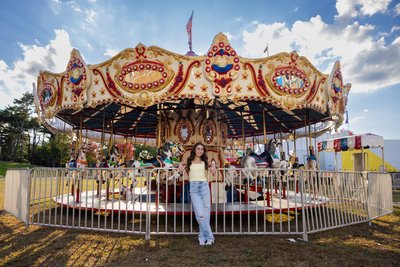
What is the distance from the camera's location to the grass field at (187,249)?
142 inches

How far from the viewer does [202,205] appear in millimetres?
4262

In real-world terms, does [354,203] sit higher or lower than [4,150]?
lower

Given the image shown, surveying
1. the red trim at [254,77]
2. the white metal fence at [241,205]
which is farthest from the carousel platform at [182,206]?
the red trim at [254,77]

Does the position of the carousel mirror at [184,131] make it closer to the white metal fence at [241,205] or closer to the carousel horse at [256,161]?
the white metal fence at [241,205]

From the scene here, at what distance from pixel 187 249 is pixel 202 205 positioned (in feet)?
2.29

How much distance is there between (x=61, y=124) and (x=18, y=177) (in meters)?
5.19

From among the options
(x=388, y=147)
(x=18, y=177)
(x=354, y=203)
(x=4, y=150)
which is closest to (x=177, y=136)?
(x=18, y=177)

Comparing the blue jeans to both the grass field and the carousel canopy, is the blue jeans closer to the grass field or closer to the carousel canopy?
the grass field

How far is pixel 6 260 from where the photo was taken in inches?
143

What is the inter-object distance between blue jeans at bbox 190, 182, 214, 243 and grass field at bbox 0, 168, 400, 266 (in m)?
0.21

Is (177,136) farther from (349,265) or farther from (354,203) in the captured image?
(349,265)

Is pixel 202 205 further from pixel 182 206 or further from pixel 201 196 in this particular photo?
pixel 182 206

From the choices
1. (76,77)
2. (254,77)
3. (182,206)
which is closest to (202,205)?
(182,206)

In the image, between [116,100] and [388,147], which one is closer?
[116,100]
